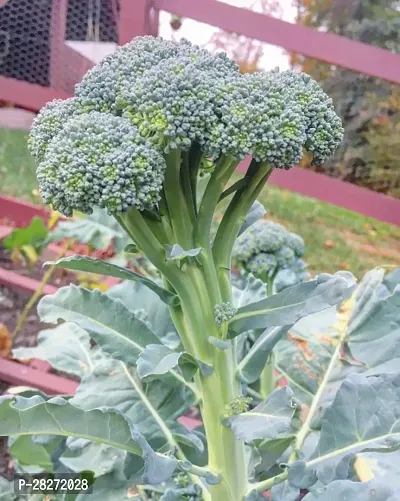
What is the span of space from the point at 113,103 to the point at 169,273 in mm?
189

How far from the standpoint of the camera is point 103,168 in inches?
17.9

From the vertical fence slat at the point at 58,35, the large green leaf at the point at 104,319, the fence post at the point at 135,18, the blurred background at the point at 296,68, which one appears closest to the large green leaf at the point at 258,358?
the large green leaf at the point at 104,319

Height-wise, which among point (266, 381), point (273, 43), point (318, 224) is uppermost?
point (273, 43)

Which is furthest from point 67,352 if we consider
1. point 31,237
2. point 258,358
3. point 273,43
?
point 273,43

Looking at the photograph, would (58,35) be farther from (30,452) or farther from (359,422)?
(359,422)

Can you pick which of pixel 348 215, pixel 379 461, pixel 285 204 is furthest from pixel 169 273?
pixel 348 215

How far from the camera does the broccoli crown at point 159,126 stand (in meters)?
0.46

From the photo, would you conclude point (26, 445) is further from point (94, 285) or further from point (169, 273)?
point (94, 285)

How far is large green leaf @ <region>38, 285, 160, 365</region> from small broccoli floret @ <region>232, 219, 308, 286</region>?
0.44 m

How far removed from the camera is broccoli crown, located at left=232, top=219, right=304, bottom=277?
3.30 feet

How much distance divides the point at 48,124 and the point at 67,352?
1.55 feet

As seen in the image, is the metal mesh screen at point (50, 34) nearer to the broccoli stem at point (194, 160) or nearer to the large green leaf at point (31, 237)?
the large green leaf at point (31, 237)

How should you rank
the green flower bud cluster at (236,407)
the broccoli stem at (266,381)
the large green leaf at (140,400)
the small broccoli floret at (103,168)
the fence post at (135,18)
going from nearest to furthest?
the small broccoli floret at (103,168)
the green flower bud cluster at (236,407)
the large green leaf at (140,400)
the broccoli stem at (266,381)
the fence post at (135,18)

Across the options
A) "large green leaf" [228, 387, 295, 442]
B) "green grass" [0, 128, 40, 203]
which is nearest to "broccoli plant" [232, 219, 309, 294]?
"large green leaf" [228, 387, 295, 442]
